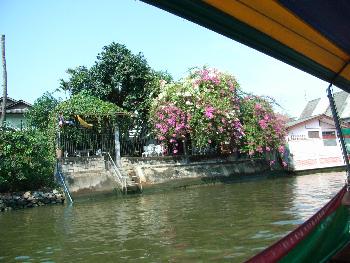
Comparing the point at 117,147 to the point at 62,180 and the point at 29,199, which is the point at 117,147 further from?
the point at 29,199

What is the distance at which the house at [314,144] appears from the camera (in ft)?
78.9

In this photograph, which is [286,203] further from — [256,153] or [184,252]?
[256,153]

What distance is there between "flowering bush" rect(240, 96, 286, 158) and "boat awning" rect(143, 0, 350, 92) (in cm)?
1747

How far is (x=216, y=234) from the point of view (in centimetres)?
680

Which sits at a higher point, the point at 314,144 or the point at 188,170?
the point at 314,144

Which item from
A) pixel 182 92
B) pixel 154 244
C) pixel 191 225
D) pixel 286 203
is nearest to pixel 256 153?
pixel 182 92

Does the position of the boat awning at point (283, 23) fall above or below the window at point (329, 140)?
below

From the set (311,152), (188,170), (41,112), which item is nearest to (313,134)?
(311,152)

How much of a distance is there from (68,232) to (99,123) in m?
10.6

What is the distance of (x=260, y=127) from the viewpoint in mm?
20844

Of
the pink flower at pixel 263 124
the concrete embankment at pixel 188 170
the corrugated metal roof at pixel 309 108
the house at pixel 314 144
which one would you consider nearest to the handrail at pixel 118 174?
the concrete embankment at pixel 188 170

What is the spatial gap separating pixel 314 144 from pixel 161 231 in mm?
19632

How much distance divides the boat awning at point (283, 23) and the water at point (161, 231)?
3.14 metres

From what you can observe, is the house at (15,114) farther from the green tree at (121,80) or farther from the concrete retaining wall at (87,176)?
the concrete retaining wall at (87,176)
